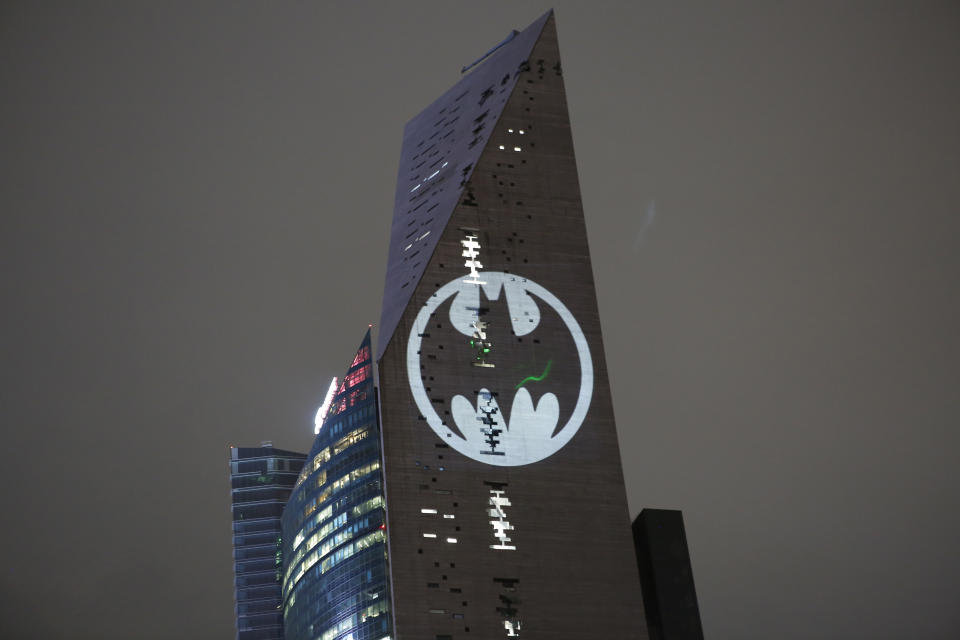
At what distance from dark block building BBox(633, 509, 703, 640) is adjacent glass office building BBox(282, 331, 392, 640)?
1833cm

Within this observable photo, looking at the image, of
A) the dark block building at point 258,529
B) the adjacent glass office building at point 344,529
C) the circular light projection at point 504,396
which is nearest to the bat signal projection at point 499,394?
the circular light projection at point 504,396

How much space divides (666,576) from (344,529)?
22879 millimetres

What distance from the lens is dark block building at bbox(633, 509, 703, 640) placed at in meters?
112

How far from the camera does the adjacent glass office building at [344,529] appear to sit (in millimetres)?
111125

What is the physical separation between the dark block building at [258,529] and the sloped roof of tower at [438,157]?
4316 cm

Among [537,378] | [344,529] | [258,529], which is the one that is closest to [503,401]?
[537,378]

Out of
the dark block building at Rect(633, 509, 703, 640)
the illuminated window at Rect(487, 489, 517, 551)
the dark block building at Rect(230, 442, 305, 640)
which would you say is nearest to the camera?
the illuminated window at Rect(487, 489, 517, 551)

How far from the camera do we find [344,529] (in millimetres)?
115062

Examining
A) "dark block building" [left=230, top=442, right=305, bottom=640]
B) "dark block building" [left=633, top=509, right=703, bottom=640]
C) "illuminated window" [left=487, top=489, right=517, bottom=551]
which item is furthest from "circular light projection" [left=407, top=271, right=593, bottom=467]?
"dark block building" [left=230, top=442, right=305, bottom=640]

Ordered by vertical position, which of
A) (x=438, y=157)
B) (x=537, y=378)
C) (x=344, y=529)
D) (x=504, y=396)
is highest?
(x=438, y=157)

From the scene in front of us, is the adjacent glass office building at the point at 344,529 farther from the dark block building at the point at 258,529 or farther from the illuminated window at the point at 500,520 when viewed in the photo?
the dark block building at the point at 258,529

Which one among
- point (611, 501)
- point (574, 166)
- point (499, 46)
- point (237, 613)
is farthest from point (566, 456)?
point (237, 613)

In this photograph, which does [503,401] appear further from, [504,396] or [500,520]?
[500,520]

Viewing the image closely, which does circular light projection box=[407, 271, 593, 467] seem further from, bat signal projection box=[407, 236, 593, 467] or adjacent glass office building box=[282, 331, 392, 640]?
adjacent glass office building box=[282, 331, 392, 640]
